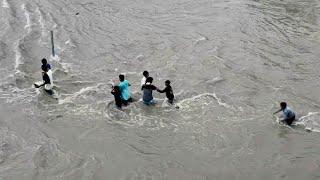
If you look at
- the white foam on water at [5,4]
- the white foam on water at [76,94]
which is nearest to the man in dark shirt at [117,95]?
the white foam on water at [76,94]

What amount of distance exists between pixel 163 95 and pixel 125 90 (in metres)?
1.73

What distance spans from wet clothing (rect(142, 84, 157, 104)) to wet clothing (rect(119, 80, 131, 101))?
542 millimetres

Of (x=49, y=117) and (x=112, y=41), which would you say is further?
(x=112, y=41)

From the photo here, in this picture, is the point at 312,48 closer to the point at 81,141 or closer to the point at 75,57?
the point at 75,57

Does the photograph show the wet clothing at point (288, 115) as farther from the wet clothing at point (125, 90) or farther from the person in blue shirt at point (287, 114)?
the wet clothing at point (125, 90)

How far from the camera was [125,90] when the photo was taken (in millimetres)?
15164

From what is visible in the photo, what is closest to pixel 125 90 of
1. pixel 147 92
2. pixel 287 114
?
pixel 147 92

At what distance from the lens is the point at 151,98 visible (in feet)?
50.5

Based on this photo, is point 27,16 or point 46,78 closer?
point 46,78

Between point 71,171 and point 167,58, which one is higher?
point 167,58

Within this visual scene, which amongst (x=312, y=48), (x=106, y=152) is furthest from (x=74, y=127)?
(x=312, y=48)

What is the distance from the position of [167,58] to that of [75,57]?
4088 mm

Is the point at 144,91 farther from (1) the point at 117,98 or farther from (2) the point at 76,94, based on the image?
(2) the point at 76,94

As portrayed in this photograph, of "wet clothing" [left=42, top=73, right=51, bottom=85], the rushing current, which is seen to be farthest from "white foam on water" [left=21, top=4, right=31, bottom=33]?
"wet clothing" [left=42, top=73, right=51, bottom=85]
